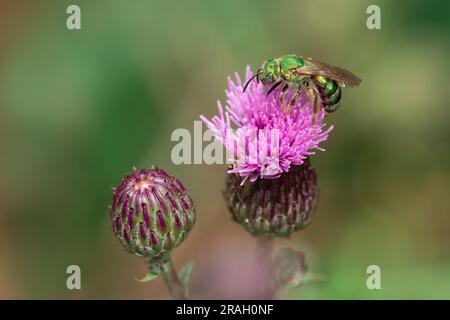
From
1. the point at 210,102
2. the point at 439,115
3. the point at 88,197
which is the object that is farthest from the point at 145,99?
the point at 439,115

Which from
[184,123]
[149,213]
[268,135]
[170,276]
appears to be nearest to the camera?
[149,213]

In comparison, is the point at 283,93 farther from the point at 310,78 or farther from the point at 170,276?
the point at 170,276

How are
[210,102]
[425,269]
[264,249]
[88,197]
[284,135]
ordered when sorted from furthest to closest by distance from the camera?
[210,102]
[88,197]
[425,269]
[264,249]
[284,135]

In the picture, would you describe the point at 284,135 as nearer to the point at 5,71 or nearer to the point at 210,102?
Answer: the point at 210,102

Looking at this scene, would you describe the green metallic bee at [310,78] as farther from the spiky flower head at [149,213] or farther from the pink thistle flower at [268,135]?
the spiky flower head at [149,213]

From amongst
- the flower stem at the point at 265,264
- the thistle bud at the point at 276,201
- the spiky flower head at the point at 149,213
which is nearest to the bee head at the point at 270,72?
the thistle bud at the point at 276,201

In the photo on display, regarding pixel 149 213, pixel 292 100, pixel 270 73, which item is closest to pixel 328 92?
pixel 292 100
